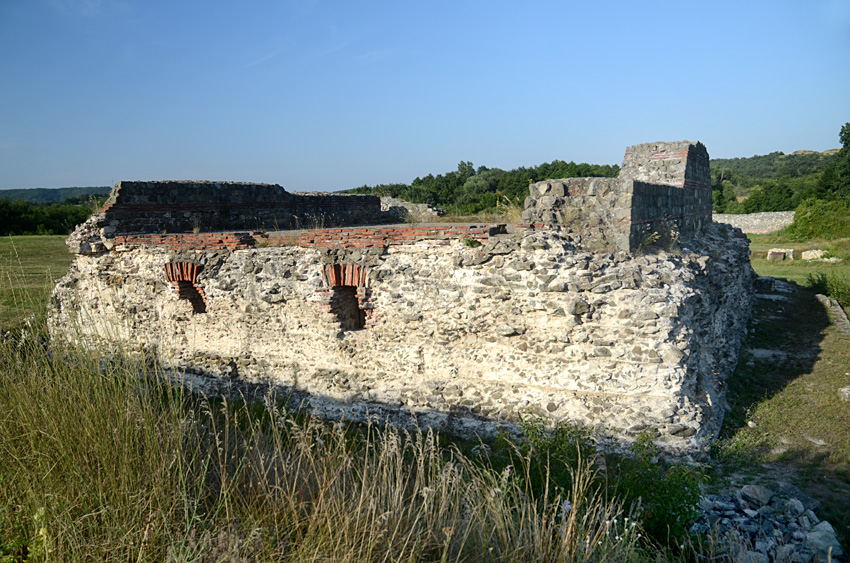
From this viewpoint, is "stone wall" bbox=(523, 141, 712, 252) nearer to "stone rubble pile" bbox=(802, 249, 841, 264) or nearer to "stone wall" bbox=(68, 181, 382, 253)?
"stone wall" bbox=(68, 181, 382, 253)

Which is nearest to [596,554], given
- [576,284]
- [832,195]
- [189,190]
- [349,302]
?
[576,284]

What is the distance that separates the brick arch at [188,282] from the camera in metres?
8.50

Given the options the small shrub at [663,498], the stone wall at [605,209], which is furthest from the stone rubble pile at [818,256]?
the small shrub at [663,498]

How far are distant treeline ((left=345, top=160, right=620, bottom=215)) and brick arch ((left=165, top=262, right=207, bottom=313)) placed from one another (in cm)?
1431

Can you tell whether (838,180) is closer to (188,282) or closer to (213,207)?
(213,207)

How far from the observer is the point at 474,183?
1030 inches

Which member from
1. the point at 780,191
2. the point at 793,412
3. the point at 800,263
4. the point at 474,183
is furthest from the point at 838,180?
the point at 793,412

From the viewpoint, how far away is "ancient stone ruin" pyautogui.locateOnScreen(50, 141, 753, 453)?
5918 millimetres

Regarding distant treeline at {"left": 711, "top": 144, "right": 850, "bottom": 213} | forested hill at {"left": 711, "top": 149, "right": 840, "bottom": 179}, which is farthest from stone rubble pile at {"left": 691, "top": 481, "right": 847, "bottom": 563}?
forested hill at {"left": 711, "top": 149, "right": 840, "bottom": 179}

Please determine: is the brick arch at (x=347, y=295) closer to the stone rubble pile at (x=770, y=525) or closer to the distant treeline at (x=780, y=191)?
the stone rubble pile at (x=770, y=525)

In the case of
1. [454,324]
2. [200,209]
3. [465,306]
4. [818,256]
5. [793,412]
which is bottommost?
[793,412]

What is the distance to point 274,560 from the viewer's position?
278 cm

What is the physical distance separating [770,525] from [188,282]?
849 cm

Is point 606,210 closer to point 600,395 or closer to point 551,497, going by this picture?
point 600,395
